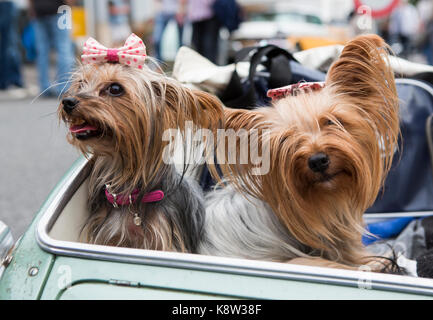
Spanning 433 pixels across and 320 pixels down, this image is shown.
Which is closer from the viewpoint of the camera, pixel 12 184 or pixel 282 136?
pixel 282 136

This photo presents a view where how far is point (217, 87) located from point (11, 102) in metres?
6.60

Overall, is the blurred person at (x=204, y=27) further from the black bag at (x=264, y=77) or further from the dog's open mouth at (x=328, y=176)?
the dog's open mouth at (x=328, y=176)

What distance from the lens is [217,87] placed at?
8.52 feet

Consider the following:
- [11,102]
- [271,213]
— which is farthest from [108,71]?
[11,102]

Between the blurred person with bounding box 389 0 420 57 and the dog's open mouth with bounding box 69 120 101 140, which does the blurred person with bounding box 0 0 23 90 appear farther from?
the blurred person with bounding box 389 0 420 57

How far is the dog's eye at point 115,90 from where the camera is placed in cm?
178

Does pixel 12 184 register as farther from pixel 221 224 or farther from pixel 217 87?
pixel 221 224

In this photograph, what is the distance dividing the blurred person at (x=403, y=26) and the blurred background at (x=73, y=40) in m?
0.02

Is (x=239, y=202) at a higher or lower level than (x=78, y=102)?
lower

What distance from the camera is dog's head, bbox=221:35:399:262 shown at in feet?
5.63

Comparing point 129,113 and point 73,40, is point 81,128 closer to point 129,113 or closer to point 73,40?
point 129,113

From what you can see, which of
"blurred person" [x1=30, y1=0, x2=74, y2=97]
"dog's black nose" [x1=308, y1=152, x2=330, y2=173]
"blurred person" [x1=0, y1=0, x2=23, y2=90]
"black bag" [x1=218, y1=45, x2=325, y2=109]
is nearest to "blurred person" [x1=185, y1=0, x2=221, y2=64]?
"blurred person" [x1=30, y1=0, x2=74, y2=97]

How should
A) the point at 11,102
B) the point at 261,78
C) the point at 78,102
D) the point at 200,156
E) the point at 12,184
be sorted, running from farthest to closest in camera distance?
the point at 11,102
the point at 12,184
the point at 261,78
the point at 200,156
the point at 78,102
